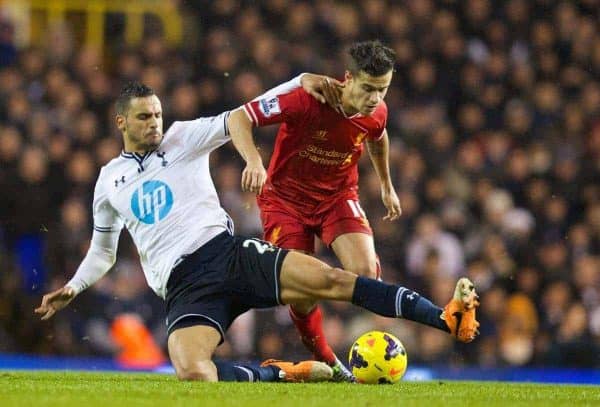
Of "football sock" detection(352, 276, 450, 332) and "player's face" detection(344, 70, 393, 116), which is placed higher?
"player's face" detection(344, 70, 393, 116)

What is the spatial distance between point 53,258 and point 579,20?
272 inches

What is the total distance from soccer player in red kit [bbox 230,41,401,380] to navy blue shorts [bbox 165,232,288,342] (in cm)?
56

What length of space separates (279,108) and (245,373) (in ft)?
5.11

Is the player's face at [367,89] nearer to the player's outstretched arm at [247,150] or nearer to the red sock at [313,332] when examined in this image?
the player's outstretched arm at [247,150]

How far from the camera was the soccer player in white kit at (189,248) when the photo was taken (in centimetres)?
683

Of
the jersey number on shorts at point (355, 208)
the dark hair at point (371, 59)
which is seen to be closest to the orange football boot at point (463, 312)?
the dark hair at point (371, 59)

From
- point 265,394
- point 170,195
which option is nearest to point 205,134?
point 170,195

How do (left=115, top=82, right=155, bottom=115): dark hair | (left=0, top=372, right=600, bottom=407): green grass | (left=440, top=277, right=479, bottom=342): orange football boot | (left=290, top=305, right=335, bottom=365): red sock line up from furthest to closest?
1. (left=290, top=305, right=335, bottom=365): red sock
2. (left=115, top=82, right=155, bottom=115): dark hair
3. (left=440, top=277, right=479, bottom=342): orange football boot
4. (left=0, top=372, right=600, bottom=407): green grass

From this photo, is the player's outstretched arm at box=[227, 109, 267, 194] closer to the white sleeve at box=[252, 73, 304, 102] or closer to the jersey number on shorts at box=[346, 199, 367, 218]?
the white sleeve at box=[252, 73, 304, 102]

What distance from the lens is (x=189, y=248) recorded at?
711 centimetres

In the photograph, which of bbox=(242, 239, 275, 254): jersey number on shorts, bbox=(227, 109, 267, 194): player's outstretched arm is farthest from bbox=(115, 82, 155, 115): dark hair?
bbox=(242, 239, 275, 254): jersey number on shorts

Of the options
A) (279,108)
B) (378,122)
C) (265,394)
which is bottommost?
(265,394)

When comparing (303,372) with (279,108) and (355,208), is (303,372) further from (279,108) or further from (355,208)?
(279,108)

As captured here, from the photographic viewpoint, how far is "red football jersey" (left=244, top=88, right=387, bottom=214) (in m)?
7.32
